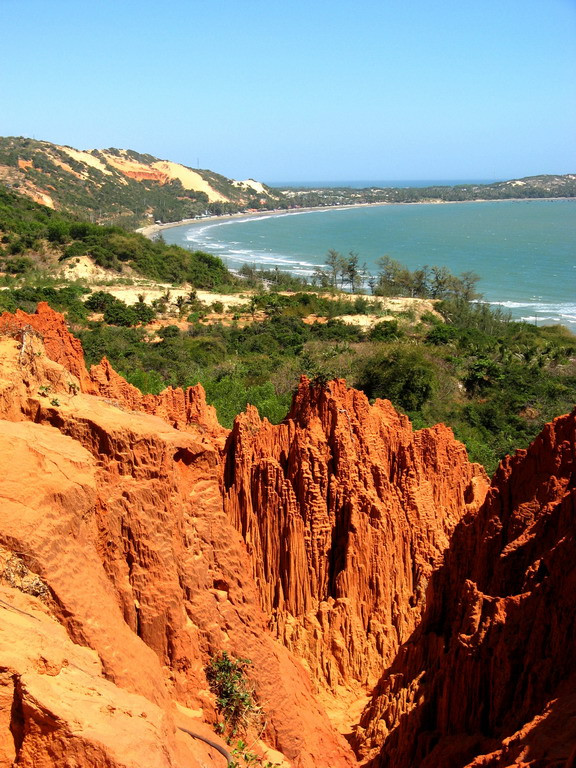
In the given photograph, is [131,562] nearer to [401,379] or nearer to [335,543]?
[335,543]

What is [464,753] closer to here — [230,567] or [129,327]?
[230,567]

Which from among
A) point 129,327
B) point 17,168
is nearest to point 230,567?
point 129,327

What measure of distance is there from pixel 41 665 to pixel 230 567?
4.73m

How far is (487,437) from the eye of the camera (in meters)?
28.1

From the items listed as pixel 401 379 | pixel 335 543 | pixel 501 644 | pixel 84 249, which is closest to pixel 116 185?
pixel 84 249

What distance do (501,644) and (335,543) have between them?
17.1 ft

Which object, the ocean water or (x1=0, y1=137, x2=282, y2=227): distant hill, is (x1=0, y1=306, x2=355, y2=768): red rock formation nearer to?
the ocean water

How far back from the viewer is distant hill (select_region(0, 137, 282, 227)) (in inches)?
4205

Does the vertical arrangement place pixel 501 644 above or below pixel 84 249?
below

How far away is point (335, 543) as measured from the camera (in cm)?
1400

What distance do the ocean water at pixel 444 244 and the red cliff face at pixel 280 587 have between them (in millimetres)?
58053

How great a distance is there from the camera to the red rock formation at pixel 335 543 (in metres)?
13.2

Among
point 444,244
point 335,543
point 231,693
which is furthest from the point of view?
point 444,244

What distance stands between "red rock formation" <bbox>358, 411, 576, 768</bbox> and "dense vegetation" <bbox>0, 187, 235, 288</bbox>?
50.4m
